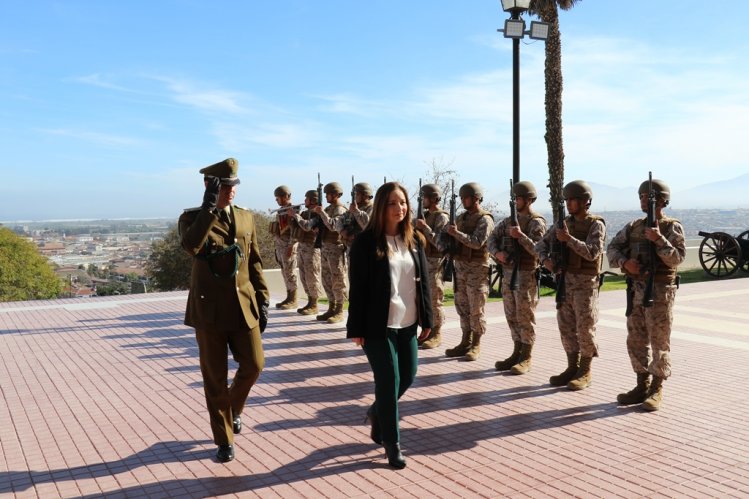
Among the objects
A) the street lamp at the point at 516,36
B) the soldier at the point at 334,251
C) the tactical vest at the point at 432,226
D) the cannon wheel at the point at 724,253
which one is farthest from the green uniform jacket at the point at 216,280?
the cannon wheel at the point at 724,253

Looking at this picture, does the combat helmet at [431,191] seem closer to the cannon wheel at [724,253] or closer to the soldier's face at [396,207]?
the soldier's face at [396,207]

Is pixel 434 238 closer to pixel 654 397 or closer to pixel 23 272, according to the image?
pixel 654 397

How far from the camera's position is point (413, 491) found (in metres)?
4.64

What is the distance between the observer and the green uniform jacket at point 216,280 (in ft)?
16.3

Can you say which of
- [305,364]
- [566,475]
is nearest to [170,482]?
[566,475]

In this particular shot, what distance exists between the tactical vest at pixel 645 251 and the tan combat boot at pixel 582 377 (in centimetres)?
118

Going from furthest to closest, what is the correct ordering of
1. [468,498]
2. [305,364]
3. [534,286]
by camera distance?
[305,364], [534,286], [468,498]

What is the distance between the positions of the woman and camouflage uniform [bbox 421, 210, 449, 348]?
3947 mm

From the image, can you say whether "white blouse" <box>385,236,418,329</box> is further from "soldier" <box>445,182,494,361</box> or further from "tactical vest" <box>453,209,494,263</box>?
"tactical vest" <box>453,209,494,263</box>

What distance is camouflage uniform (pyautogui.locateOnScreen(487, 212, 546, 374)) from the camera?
777 cm

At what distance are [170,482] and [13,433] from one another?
2040mm

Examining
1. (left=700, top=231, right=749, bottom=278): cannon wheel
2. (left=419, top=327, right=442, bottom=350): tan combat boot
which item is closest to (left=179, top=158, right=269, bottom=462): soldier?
(left=419, top=327, right=442, bottom=350): tan combat boot

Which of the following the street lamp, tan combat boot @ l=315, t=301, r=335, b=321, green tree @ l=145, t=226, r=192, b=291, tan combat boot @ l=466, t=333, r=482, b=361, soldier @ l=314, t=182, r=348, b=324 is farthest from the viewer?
green tree @ l=145, t=226, r=192, b=291

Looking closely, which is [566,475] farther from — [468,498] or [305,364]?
[305,364]
